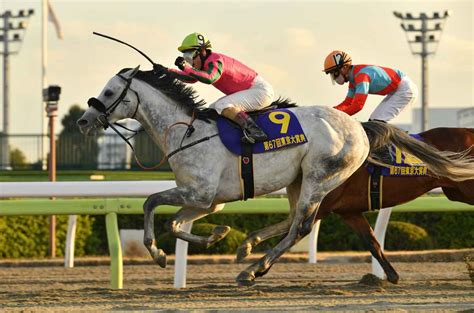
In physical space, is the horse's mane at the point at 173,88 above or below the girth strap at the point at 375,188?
above

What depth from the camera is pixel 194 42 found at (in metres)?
7.04

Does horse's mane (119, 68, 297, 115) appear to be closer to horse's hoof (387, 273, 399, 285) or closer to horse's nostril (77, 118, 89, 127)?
horse's nostril (77, 118, 89, 127)

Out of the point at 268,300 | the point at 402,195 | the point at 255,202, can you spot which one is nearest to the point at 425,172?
the point at 402,195

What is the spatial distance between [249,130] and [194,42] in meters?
0.65

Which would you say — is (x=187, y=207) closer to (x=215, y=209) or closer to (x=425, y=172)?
(x=215, y=209)

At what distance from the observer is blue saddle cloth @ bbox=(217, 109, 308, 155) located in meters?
6.97

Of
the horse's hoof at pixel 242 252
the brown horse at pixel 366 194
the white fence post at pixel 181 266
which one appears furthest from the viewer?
the white fence post at pixel 181 266

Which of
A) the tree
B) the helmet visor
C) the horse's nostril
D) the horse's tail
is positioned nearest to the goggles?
the horse's tail

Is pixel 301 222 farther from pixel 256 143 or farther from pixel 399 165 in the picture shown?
pixel 399 165

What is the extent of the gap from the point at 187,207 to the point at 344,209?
3.96ft

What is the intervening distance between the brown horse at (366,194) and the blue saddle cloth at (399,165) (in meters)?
0.03

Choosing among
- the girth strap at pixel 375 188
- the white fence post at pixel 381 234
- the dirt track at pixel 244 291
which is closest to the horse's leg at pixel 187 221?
the dirt track at pixel 244 291

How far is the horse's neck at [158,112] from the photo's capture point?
711 cm

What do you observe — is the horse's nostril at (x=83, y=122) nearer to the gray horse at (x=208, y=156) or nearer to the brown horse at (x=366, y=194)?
the gray horse at (x=208, y=156)
